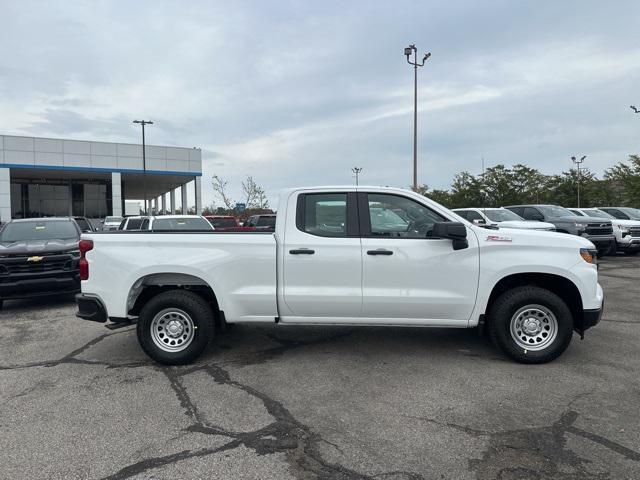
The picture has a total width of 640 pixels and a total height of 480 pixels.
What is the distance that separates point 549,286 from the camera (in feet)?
17.4

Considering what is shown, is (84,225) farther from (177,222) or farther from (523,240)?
(523,240)

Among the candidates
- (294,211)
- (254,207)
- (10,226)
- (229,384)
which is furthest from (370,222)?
(254,207)

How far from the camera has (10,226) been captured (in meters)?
10.1

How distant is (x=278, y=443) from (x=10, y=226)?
30.3ft

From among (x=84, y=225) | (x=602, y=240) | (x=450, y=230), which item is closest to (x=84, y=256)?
(x=450, y=230)

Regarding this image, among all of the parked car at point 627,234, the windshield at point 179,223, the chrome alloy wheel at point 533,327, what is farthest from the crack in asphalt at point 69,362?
the parked car at point 627,234

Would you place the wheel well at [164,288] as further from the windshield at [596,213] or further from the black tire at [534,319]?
the windshield at [596,213]

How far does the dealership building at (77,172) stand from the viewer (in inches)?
1467

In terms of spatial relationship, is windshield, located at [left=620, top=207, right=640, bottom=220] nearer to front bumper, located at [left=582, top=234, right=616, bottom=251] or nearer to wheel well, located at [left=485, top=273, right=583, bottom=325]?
front bumper, located at [left=582, top=234, right=616, bottom=251]

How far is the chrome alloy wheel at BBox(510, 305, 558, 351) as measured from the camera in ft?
16.6

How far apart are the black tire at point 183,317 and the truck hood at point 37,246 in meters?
4.74

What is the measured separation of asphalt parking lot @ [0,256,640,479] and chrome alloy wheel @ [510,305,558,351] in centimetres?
25

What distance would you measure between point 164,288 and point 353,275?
215cm

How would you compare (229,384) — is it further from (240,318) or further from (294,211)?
(294,211)
